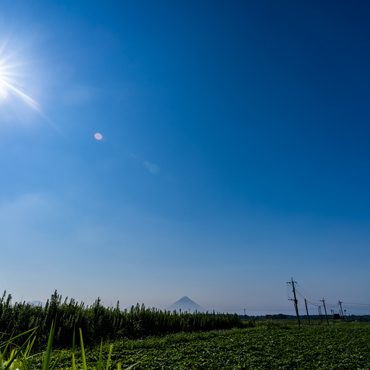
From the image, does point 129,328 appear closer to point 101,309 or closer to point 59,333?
Answer: point 101,309

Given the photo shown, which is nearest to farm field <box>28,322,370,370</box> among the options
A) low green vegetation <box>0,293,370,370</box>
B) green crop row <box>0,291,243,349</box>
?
low green vegetation <box>0,293,370,370</box>

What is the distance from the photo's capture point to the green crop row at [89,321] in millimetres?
10641

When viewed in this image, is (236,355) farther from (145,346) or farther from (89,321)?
(89,321)

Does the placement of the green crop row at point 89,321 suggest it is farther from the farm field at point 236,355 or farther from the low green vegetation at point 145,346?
the farm field at point 236,355

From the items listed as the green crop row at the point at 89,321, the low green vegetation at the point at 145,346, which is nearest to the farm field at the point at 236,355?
the low green vegetation at the point at 145,346

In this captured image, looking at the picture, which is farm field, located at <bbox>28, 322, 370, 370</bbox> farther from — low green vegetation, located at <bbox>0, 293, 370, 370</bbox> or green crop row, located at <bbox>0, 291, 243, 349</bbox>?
green crop row, located at <bbox>0, 291, 243, 349</bbox>

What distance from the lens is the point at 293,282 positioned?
49469 millimetres

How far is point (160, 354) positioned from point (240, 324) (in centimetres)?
1634

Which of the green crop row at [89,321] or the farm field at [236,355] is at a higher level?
the green crop row at [89,321]

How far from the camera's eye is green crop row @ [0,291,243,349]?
419 inches

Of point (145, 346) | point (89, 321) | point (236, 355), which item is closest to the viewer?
point (236, 355)

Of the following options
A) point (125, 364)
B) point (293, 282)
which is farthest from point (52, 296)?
point (293, 282)

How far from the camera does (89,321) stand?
12703 millimetres

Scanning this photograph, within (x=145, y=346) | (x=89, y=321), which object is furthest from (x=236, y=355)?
(x=89, y=321)
